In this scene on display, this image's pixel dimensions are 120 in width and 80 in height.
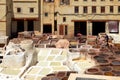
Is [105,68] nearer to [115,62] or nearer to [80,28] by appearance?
[115,62]

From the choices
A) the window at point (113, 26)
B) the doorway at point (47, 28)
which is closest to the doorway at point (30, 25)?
the doorway at point (47, 28)

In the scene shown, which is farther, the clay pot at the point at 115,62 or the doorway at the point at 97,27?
the doorway at the point at 97,27

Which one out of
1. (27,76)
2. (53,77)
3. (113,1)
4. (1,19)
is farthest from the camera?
(113,1)

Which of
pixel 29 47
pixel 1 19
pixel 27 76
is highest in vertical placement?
pixel 1 19

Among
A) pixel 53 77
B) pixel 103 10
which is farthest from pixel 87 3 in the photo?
pixel 53 77

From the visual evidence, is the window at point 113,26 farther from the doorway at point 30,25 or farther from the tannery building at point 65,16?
the doorway at point 30,25

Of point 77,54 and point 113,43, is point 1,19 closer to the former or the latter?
point 113,43

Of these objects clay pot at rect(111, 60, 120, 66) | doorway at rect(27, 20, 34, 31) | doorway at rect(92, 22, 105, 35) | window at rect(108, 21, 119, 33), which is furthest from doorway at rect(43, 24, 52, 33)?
clay pot at rect(111, 60, 120, 66)

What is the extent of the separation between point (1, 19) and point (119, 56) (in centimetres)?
2799

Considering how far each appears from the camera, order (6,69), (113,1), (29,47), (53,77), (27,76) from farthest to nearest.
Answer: (113,1), (29,47), (6,69), (27,76), (53,77)

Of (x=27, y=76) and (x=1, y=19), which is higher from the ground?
(x=1, y=19)

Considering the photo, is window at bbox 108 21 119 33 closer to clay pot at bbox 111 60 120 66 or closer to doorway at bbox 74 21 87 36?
doorway at bbox 74 21 87 36

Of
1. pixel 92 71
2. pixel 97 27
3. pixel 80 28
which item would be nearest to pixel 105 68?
pixel 92 71

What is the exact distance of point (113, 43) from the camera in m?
39.3
